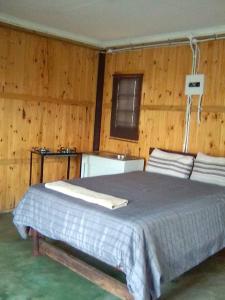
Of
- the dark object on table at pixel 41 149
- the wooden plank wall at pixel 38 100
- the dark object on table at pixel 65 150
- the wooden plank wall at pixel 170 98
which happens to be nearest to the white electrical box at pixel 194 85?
the wooden plank wall at pixel 170 98

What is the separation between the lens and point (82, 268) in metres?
2.67

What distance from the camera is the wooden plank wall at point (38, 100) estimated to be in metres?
4.32

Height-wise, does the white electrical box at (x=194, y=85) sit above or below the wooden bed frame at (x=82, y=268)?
above

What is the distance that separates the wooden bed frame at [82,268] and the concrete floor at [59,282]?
0.08m

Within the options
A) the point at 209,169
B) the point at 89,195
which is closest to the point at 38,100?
the point at 89,195

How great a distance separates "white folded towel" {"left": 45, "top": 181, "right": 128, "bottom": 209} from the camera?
2.59 meters

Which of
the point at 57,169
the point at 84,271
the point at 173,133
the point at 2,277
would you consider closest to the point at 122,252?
the point at 84,271

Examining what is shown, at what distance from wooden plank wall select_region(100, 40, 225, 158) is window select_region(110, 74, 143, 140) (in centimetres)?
9

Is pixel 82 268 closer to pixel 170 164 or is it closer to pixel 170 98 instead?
pixel 170 164

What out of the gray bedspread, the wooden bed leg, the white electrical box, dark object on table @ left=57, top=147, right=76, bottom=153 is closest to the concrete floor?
the wooden bed leg

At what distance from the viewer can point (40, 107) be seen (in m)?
4.67

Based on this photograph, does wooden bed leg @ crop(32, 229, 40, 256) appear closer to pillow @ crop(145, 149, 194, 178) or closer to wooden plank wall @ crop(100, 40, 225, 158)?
pillow @ crop(145, 149, 194, 178)

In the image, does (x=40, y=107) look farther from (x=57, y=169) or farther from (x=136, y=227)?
(x=136, y=227)

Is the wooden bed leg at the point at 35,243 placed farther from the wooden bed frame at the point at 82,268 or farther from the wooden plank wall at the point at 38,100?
the wooden plank wall at the point at 38,100
